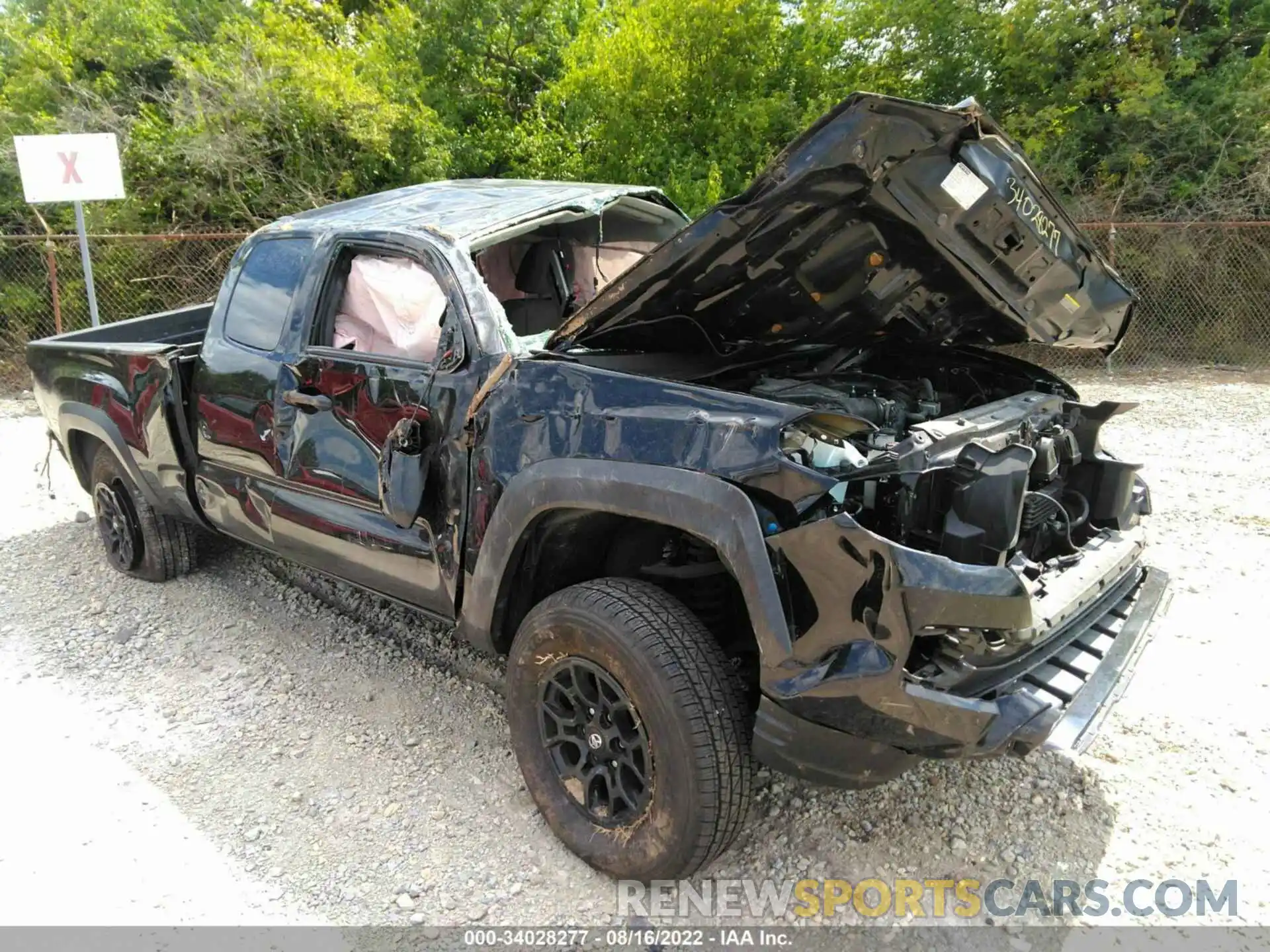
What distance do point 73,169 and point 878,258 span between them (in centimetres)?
849

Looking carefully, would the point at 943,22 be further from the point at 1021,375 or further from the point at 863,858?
the point at 863,858

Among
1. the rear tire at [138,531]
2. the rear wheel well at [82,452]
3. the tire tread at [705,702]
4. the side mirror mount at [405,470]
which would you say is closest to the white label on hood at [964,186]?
the tire tread at [705,702]

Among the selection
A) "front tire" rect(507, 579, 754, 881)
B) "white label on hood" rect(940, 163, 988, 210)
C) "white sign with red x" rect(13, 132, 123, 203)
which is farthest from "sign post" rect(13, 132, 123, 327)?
"white label on hood" rect(940, 163, 988, 210)

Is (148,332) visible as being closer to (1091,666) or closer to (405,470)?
(405,470)

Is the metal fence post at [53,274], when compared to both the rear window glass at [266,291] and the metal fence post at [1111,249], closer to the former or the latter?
the rear window glass at [266,291]

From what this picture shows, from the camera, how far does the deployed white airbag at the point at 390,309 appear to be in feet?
10.4

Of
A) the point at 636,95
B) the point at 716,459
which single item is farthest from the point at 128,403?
the point at 636,95

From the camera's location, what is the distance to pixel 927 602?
→ 1.97 meters

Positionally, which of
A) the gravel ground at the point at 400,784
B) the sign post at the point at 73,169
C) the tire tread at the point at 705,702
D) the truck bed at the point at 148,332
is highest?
the sign post at the point at 73,169

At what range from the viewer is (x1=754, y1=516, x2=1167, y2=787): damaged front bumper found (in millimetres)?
1986

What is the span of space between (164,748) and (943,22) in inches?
483

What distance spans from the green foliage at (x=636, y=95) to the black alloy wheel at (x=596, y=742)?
27.4 feet

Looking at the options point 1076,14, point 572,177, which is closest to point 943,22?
point 1076,14

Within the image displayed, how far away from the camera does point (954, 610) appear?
1.98 metres
